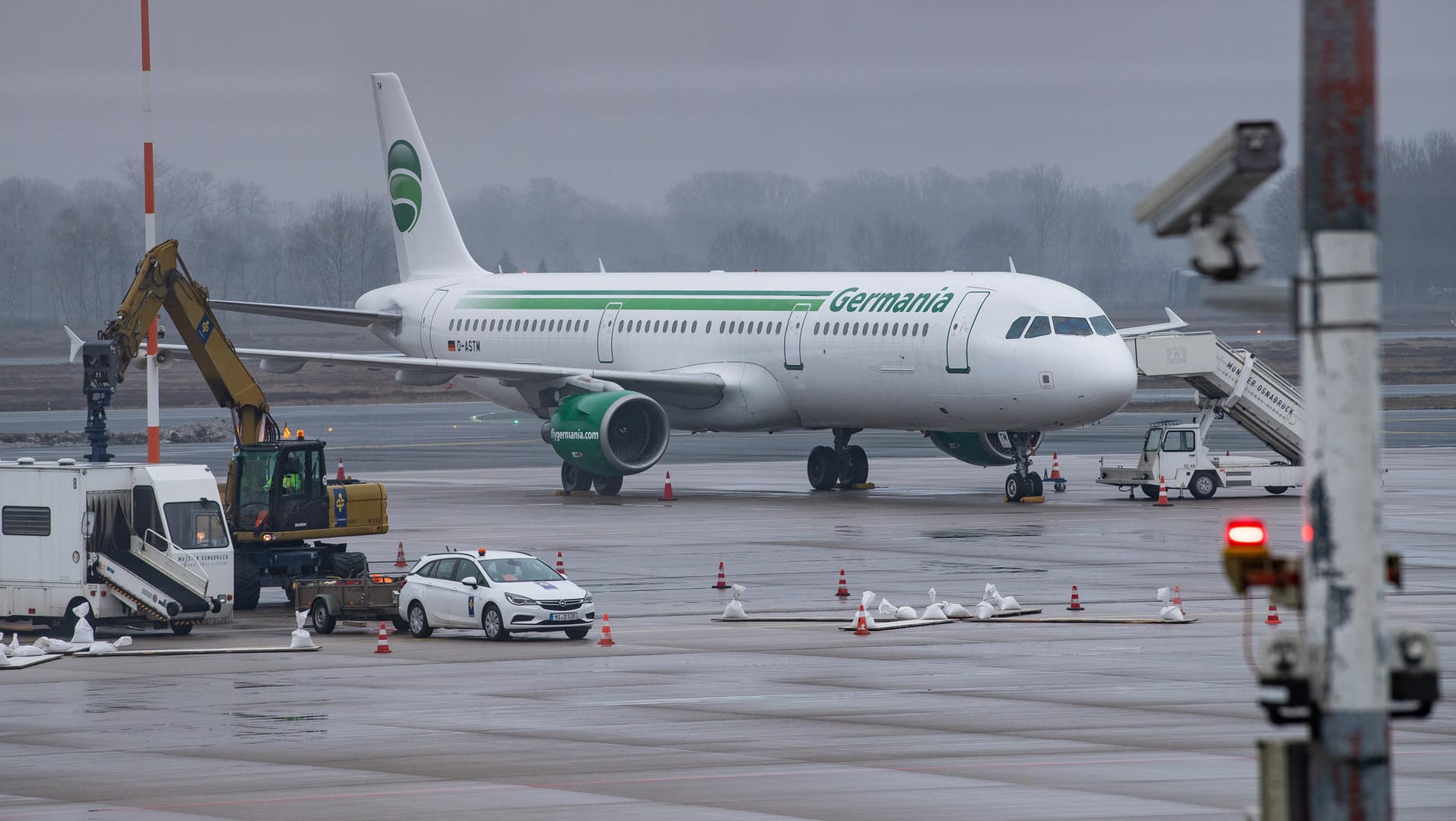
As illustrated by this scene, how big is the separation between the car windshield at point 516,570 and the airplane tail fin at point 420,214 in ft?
103

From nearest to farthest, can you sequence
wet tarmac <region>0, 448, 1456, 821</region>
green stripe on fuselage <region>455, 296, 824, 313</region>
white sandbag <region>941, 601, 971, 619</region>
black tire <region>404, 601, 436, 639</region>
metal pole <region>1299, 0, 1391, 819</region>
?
metal pole <region>1299, 0, 1391, 819</region>
wet tarmac <region>0, 448, 1456, 821</region>
white sandbag <region>941, 601, 971, 619</region>
black tire <region>404, 601, 436, 639</region>
green stripe on fuselage <region>455, 296, 824, 313</region>

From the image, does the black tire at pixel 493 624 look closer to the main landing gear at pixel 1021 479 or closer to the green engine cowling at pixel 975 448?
the main landing gear at pixel 1021 479

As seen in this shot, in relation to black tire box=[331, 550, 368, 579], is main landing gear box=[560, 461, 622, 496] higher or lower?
higher

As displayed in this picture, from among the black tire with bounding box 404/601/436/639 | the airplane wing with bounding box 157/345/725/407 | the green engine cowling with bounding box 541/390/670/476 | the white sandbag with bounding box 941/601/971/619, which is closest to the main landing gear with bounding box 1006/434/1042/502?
the airplane wing with bounding box 157/345/725/407

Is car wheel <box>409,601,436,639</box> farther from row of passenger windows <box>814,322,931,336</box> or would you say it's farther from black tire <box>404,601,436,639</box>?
row of passenger windows <box>814,322,931,336</box>

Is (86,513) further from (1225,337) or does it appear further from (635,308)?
(1225,337)

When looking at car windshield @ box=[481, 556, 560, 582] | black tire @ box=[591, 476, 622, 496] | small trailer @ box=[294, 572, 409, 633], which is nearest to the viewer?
car windshield @ box=[481, 556, 560, 582]

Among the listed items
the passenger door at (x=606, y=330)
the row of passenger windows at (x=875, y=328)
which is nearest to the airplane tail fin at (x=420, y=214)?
the passenger door at (x=606, y=330)

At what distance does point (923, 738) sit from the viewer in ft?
56.6

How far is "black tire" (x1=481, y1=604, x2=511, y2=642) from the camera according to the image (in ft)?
83.0

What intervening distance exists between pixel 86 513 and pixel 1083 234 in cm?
14731

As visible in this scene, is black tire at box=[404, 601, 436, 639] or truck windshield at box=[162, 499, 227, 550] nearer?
black tire at box=[404, 601, 436, 639]

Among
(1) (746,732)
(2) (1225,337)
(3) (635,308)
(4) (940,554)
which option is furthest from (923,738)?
(2) (1225,337)

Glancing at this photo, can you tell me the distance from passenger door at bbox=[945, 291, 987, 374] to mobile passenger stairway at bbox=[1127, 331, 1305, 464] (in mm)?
4552
